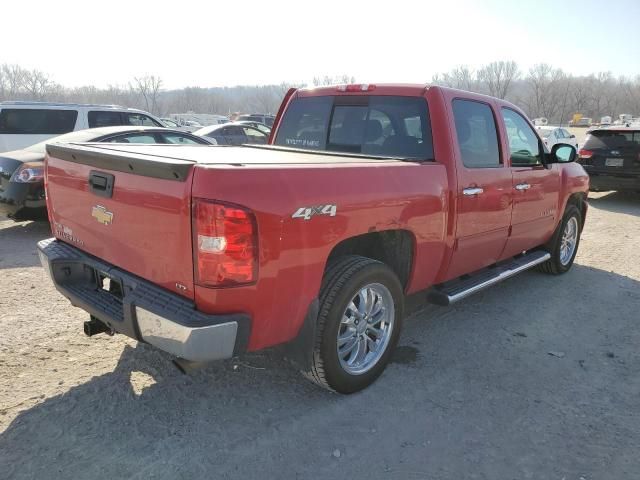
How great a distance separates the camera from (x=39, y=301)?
4.56 m

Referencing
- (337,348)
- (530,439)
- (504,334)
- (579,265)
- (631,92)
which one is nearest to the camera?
(530,439)

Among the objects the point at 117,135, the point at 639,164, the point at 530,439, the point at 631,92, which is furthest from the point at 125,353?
the point at 631,92

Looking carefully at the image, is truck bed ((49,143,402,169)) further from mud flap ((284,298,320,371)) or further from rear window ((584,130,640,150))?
rear window ((584,130,640,150))

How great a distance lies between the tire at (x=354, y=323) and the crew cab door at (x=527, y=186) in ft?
5.91

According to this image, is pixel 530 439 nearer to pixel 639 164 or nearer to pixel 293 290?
pixel 293 290

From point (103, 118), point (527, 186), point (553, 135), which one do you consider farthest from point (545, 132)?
point (527, 186)

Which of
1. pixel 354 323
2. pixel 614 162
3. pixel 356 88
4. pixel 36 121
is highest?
pixel 356 88

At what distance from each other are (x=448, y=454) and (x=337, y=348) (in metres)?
0.84

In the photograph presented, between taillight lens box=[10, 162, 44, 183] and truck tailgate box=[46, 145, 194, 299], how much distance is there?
3.98m

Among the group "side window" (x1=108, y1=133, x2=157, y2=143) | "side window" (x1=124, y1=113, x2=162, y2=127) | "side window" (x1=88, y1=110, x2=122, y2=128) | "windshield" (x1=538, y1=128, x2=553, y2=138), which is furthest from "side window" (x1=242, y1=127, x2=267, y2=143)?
"windshield" (x1=538, y1=128, x2=553, y2=138)

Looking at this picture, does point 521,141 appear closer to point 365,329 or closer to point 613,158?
point 365,329

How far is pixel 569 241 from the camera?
19.8ft

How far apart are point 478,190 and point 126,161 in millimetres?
2545

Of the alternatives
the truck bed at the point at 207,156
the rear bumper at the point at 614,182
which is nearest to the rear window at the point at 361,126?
the truck bed at the point at 207,156
